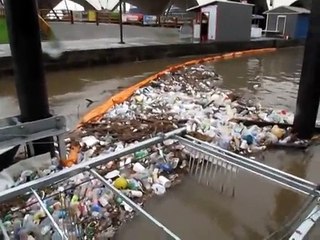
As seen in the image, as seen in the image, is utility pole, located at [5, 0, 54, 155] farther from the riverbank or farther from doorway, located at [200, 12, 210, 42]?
doorway, located at [200, 12, 210, 42]

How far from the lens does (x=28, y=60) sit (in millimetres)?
2541

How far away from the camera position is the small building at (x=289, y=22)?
16.2 metres

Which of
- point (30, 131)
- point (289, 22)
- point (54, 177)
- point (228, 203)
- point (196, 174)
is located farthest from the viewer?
point (289, 22)

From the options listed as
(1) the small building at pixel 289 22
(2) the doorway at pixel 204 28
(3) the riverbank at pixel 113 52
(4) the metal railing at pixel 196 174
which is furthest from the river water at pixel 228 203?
(1) the small building at pixel 289 22

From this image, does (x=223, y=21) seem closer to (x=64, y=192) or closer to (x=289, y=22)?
(x=289, y=22)

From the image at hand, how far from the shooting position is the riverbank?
8562 millimetres

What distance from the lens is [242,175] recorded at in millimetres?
2900

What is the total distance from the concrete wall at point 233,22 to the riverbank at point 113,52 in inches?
19.8

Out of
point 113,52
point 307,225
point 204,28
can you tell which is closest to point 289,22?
point 204,28

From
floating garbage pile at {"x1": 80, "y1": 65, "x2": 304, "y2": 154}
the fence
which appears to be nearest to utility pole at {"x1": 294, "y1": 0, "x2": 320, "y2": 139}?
floating garbage pile at {"x1": 80, "y1": 65, "x2": 304, "y2": 154}

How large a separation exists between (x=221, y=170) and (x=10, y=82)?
6.16 metres

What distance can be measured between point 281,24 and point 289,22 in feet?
1.69

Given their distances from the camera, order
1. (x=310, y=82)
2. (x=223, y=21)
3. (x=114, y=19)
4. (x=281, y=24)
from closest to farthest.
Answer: (x=310, y=82) → (x=223, y=21) → (x=281, y=24) → (x=114, y=19)

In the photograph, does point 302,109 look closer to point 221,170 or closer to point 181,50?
point 221,170
